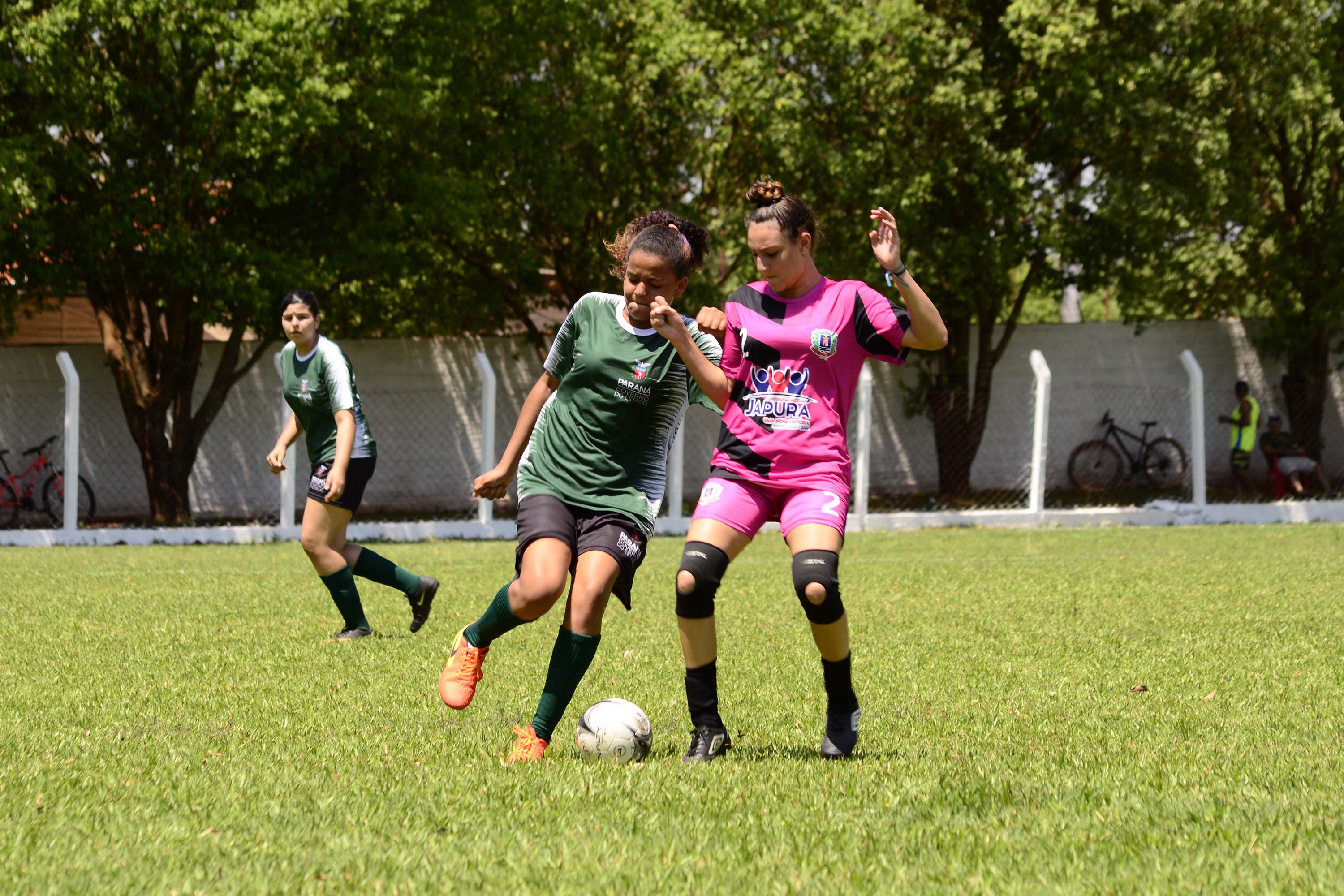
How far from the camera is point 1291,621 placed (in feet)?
26.5

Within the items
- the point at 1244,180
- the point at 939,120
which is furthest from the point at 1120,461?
the point at 939,120

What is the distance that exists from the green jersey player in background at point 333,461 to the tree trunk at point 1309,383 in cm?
1748

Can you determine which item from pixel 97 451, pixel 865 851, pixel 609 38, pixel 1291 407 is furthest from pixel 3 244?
pixel 1291 407

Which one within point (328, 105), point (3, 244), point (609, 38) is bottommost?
point (3, 244)

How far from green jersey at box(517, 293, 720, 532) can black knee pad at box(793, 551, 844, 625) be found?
0.69 metres

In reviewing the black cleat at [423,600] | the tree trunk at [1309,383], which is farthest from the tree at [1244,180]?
the black cleat at [423,600]

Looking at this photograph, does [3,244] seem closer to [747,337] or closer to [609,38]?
[609,38]

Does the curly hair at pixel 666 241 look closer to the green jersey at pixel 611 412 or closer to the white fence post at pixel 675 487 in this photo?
the green jersey at pixel 611 412

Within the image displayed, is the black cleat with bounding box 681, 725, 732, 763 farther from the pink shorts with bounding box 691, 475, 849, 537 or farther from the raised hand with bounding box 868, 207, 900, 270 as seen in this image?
the raised hand with bounding box 868, 207, 900, 270

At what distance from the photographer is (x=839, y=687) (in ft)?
15.7

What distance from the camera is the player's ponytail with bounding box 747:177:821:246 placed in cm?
475

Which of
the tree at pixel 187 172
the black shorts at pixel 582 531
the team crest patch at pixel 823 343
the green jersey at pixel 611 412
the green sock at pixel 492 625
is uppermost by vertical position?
the tree at pixel 187 172

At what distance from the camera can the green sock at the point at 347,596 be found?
786 centimetres

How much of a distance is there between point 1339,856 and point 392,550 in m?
12.6
